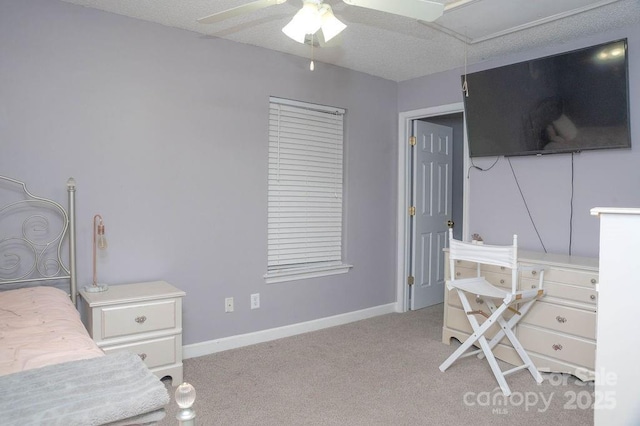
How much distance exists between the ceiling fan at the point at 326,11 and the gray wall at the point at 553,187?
6.14 feet

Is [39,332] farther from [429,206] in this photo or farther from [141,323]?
[429,206]

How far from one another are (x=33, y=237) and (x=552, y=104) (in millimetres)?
3561

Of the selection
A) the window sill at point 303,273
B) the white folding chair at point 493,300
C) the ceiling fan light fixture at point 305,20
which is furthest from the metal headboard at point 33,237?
the white folding chair at point 493,300

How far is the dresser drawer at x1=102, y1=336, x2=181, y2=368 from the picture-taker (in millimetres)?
2479

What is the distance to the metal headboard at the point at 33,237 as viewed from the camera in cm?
242

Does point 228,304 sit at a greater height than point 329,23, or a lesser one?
lesser

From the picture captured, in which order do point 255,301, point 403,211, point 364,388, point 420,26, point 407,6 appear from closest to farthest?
1. point 407,6
2. point 364,388
3. point 420,26
4. point 255,301
5. point 403,211

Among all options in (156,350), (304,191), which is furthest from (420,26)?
(156,350)

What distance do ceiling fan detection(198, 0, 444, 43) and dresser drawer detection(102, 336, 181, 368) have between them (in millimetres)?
1835

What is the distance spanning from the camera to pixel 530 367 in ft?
9.03

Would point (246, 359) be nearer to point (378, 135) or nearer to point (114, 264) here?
point (114, 264)

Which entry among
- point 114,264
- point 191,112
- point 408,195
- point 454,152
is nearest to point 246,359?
point 114,264

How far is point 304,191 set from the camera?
3.69m

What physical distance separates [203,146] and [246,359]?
5.20ft
